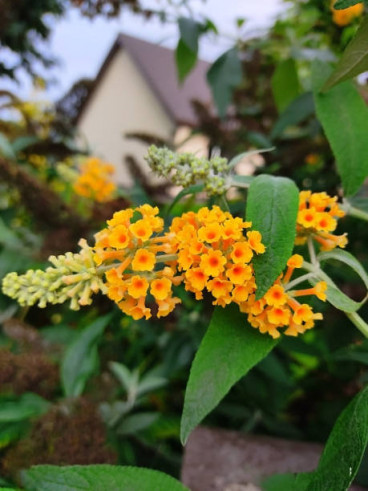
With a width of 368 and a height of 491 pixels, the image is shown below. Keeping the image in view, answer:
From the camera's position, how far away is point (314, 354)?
0.81 metres

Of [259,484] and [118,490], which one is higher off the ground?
[118,490]

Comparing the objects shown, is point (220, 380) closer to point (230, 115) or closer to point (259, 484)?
point (259, 484)

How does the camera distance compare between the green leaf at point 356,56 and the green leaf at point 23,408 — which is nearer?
the green leaf at point 356,56

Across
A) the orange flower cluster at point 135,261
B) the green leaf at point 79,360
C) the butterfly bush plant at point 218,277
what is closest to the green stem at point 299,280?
the butterfly bush plant at point 218,277

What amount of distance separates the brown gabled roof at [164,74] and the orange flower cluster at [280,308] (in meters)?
4.30

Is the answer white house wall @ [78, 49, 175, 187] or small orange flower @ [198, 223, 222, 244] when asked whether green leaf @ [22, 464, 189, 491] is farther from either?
white house wall @ [78, 49, 175, 187]

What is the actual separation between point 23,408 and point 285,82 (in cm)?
78

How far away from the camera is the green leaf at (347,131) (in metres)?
0.61

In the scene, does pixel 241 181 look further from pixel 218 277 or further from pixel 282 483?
pixel 282 483

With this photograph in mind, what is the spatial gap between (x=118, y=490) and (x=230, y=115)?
93 centimetres

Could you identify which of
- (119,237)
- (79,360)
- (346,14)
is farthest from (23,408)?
(346,14)

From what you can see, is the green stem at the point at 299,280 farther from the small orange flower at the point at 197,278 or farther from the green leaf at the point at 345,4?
the green leaf at the point at 345,4

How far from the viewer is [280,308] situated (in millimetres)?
463

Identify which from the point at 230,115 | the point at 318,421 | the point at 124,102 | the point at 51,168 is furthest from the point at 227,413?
the point at 124,102
